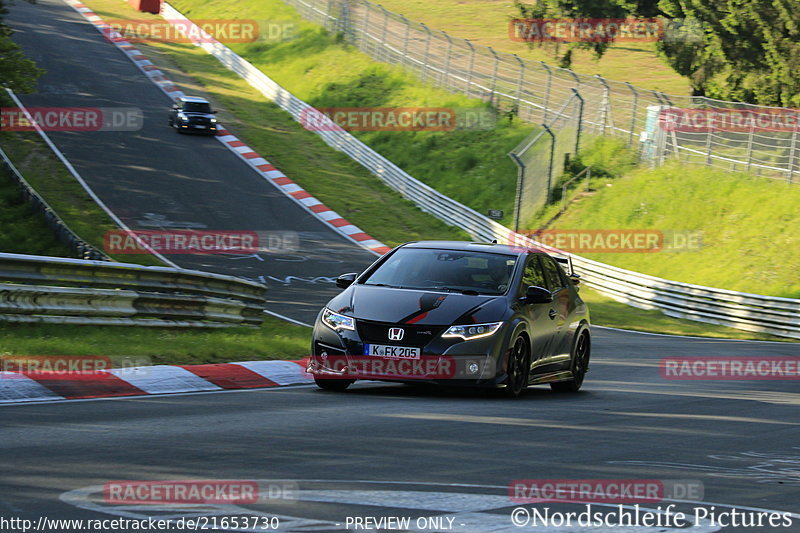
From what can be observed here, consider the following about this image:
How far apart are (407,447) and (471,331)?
10.1ft

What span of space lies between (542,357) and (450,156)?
3035 cm

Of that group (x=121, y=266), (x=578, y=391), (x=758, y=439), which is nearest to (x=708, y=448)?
(x=758, y=439)

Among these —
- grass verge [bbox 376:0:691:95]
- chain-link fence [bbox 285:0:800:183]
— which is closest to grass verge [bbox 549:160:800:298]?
chain-link fence [bbox 285:0:800:183]

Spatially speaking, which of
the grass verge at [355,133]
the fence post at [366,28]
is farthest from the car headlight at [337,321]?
the fence post at [366,28]

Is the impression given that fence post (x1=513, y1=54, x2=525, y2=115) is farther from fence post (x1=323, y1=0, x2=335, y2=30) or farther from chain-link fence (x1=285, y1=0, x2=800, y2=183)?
fence post (x1=323, y1=0, x2=335, y2=30)

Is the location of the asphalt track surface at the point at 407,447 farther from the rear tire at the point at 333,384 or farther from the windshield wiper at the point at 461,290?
the windshield wiper at the point at 461,290

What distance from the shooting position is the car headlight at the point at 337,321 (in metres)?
10.4

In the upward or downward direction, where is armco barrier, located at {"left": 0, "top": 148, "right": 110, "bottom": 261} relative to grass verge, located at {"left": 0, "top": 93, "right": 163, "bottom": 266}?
upward
